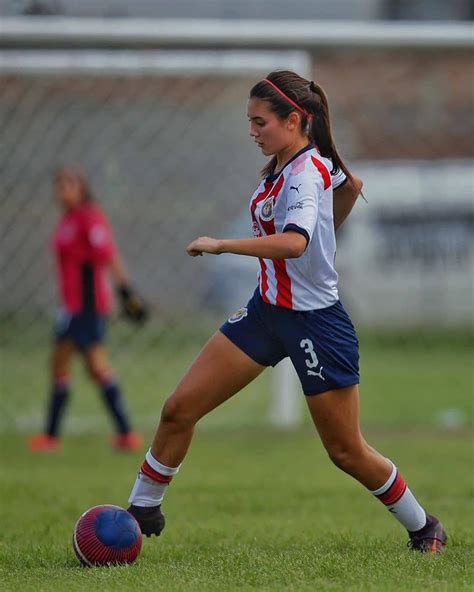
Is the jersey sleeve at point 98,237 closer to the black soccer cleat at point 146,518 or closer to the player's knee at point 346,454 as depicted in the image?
the black soccer cleat at point 146,518

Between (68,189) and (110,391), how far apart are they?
1.73m

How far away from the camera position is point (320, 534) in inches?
245

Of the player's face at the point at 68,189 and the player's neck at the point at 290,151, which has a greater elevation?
Answer: the player's neck at the point at 290,151

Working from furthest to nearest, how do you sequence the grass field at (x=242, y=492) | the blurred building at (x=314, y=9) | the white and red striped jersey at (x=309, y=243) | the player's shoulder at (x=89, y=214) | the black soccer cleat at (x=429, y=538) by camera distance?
the blurred building at (x=314, y=9) → the player's shoulder at (x=89, y=214) → the black soccer cleat at (x=429, y=538) → the white and red striped jersey at (x=309, y=243) → the grass field at (x=242, y=492)

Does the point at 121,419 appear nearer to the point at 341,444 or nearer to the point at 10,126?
the point at 10,126

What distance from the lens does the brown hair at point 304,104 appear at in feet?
17.3

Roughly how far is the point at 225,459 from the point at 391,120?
11.7 m

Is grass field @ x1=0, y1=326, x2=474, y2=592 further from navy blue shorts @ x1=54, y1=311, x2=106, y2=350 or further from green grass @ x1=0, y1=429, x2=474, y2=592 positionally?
navy blue shorts @ x1=54, y1=311, x2=106, y2=350

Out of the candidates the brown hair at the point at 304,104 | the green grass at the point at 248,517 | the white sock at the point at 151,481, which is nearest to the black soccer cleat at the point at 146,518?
the white sock at the point at 151,481

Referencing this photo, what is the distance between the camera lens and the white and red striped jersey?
17.2 feet

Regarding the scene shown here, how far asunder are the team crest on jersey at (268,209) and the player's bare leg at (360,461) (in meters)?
0.82

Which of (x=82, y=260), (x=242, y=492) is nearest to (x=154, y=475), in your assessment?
(x=242, y=492)

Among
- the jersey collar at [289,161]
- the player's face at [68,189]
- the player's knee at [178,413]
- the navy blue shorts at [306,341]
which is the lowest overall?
the player's knee at [178,413]

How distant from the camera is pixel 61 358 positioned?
33.9ft
